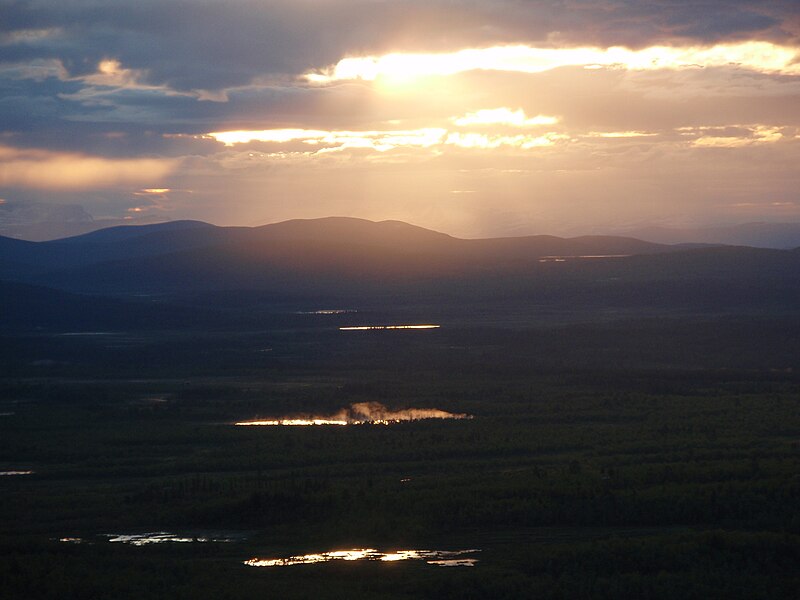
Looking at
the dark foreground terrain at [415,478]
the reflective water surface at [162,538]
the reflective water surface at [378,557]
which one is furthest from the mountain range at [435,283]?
the reflective water surface at [378,557]

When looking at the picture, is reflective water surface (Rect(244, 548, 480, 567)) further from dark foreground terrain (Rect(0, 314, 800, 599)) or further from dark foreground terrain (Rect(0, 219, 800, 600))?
dark foreground terrain (Rect(0, 314, 800, 599))

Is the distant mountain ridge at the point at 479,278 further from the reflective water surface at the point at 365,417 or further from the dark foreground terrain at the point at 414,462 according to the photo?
the reflective water surface at the point at 365,417

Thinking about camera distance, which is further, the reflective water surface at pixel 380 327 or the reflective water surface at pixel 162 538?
the reflective water surface at pixel 380 327

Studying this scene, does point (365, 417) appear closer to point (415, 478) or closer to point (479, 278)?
point (415, 478)

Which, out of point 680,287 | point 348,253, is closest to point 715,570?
point 680,287

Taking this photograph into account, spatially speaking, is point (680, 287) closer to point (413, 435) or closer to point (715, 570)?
point (413, 435)
